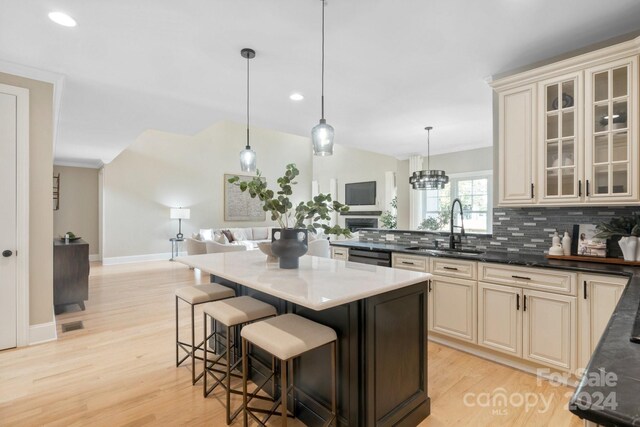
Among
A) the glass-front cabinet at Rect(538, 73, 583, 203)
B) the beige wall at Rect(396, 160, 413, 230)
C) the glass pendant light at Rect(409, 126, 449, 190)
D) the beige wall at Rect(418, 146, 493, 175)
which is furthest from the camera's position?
the beige wall at Rect(396, 160, 413, 230)

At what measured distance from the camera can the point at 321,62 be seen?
9.39 ft

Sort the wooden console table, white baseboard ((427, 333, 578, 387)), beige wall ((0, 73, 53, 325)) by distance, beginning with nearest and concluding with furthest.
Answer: white baseboard ((427, 333, 578, 387)) → beige wall ((0, 73, 53, 325)) → the wooden console table

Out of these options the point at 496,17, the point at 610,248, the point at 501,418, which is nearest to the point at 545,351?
the point at 501,418

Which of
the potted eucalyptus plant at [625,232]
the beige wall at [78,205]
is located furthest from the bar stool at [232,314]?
the beige wall at [78,205]

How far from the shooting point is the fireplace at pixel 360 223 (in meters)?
9.45

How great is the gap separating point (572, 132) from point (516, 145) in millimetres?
393

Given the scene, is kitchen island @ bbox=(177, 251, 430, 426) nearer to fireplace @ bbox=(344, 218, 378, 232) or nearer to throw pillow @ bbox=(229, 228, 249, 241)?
throw pillow @ bbox=(229, 228, 249, 241)

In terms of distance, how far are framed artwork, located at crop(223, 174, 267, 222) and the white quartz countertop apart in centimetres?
747

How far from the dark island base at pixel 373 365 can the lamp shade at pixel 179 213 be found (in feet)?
23.5

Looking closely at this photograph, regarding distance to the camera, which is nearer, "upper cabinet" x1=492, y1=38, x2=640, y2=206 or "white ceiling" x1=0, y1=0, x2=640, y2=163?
"white ceiling" x1=0, y1=0, x2=640, y2=163

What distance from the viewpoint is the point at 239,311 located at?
6.72ft

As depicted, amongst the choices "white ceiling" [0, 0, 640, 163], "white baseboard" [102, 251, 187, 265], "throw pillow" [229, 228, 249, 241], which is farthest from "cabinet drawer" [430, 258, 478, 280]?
"white baseboard" [102, 251, 187, 265]

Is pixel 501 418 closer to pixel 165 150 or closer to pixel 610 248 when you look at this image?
pixel 610 248

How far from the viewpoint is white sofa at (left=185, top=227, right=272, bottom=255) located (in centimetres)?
600
